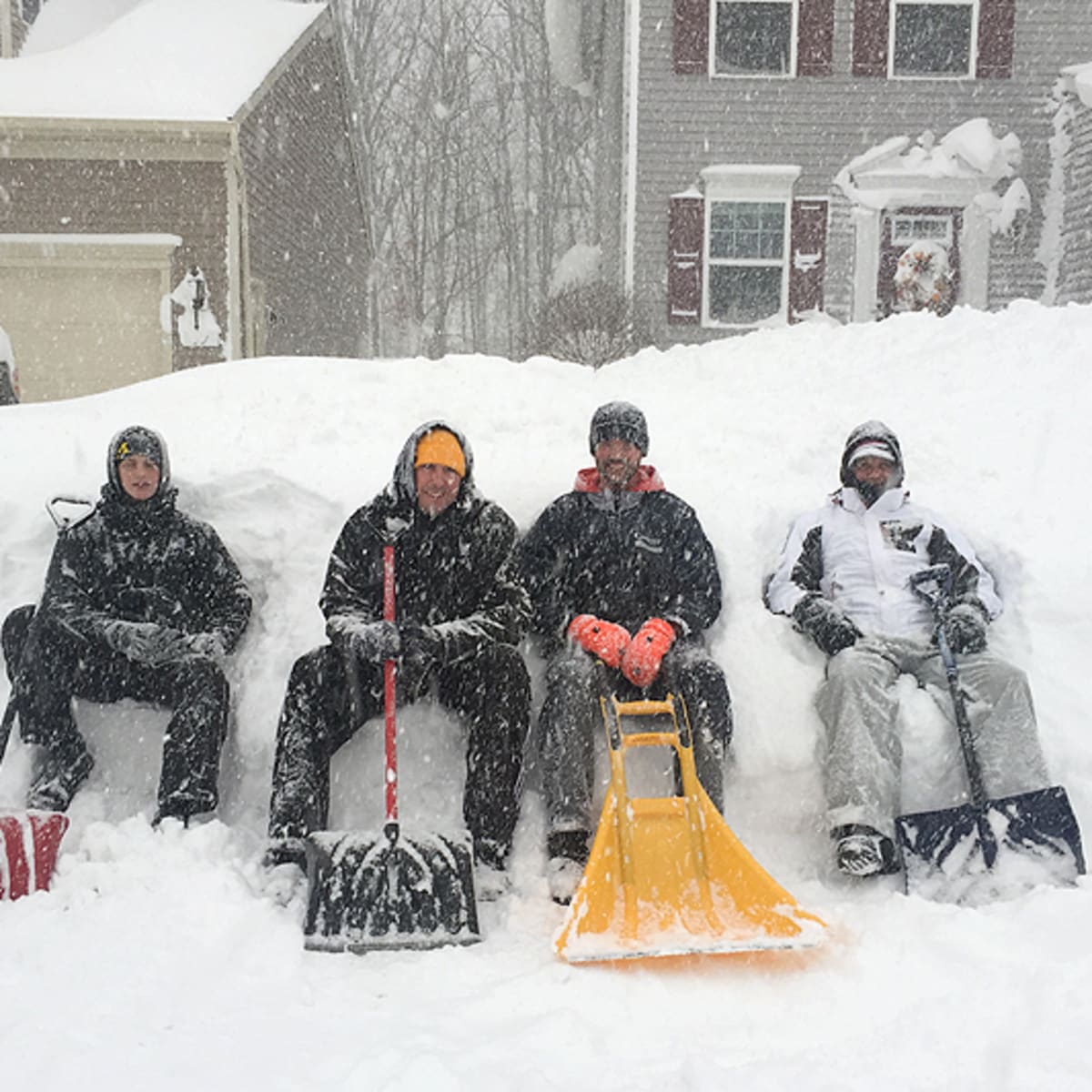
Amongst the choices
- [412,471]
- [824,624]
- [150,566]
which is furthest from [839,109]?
[150,566]

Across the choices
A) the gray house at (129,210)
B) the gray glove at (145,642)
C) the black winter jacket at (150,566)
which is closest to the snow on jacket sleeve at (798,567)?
the black winter jacket at (150,566)

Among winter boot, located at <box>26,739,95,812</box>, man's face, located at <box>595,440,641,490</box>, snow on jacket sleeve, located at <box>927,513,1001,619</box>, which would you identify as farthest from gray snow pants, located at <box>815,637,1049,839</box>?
winter boot, located at <box>26,739,95,812</box>

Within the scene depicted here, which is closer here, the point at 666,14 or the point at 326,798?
the point at 326,798

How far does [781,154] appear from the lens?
12.9m

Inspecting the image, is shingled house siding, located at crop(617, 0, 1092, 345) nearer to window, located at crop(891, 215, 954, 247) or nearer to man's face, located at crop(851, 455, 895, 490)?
window, located at crop(891, 215, 954, 247)

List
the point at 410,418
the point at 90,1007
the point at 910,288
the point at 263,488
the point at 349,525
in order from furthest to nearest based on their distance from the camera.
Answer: the point at 910,288
the point at 410,418
the point at 263,488
the point at 349,525
the point at 90,1007

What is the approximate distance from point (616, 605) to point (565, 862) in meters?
1.11

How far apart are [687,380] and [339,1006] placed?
6429 millimetres

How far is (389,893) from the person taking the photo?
10.6ft

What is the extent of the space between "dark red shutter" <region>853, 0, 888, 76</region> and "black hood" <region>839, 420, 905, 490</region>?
9.65 m

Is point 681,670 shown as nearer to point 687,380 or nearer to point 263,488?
point 263,488

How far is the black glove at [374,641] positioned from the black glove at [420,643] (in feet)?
0.11

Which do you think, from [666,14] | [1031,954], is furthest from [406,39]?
[1031,954]

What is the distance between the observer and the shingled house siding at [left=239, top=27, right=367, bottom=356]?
41.2ft
